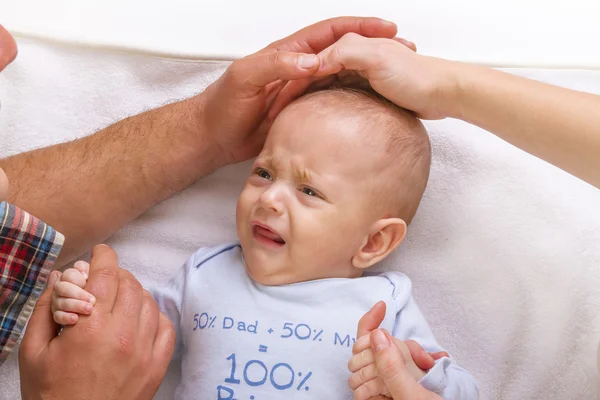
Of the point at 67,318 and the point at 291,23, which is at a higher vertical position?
the point at 291,23

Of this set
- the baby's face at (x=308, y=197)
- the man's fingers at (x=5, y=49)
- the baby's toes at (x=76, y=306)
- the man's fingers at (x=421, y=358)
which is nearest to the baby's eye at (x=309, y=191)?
the baby's face at (x=308, y=197)

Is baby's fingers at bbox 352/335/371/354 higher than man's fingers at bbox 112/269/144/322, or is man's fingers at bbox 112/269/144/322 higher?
man's fingers at bbox 112/269/144/322

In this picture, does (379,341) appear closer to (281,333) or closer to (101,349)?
(281,333)

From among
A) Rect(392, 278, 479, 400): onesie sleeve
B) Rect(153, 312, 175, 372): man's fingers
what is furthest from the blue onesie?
Rect(153, 312, 175, 372): man's fingers

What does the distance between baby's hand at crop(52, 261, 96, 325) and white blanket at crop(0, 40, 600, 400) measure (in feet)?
1.27

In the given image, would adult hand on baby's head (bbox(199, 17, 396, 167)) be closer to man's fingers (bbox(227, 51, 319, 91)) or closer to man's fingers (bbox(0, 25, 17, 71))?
man's fingers (bbox(227, 51, 319, 91))

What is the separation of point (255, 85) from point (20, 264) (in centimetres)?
57

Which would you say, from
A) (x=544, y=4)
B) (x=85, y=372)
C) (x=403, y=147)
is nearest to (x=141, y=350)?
(x=85, y=372)

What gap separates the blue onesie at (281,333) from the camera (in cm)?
135

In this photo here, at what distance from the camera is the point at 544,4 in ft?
5.79

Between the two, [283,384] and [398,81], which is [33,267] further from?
[398,81]

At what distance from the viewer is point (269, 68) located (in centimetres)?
142

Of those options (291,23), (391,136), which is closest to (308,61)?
(391,136)

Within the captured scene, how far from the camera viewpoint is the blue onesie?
4.44 ft
